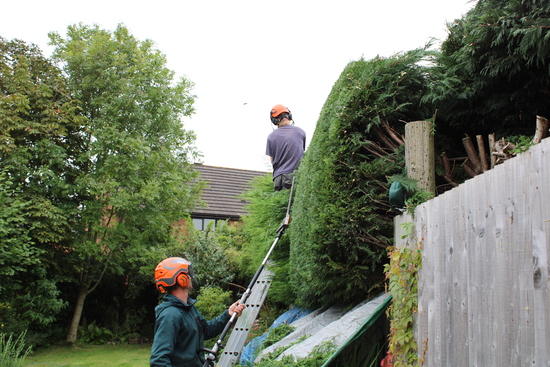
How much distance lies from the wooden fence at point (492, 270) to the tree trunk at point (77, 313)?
13196mm

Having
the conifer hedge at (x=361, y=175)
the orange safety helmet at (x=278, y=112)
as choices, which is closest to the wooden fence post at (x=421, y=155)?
the conifer hedge at (x=361, y=175)

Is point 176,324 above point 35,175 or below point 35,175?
below

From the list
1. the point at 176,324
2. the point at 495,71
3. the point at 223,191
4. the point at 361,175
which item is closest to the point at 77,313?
the point at 223,191

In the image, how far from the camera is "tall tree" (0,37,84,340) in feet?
40.1

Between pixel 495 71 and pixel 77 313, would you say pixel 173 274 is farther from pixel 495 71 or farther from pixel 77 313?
pixel 77 313

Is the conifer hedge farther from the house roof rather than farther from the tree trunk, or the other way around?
the house roof

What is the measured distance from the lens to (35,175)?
12.9 meters

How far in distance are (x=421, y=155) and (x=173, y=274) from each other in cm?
249

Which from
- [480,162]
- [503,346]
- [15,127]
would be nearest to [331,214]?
[480,162]

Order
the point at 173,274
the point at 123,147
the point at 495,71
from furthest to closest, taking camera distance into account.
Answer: the point at 123,147 < the point at 495,71 < the point at 173,274

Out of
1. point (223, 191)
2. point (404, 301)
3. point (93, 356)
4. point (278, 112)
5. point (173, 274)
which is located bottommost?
point (93, 356)

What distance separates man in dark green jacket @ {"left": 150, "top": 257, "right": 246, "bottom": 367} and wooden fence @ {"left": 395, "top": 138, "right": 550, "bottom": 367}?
1687 millimetres

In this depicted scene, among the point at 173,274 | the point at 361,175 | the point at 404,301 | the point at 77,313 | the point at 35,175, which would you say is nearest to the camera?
the point at 173,274

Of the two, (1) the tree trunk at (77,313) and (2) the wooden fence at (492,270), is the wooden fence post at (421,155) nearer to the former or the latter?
(2) the wooden fence at (492,270)
